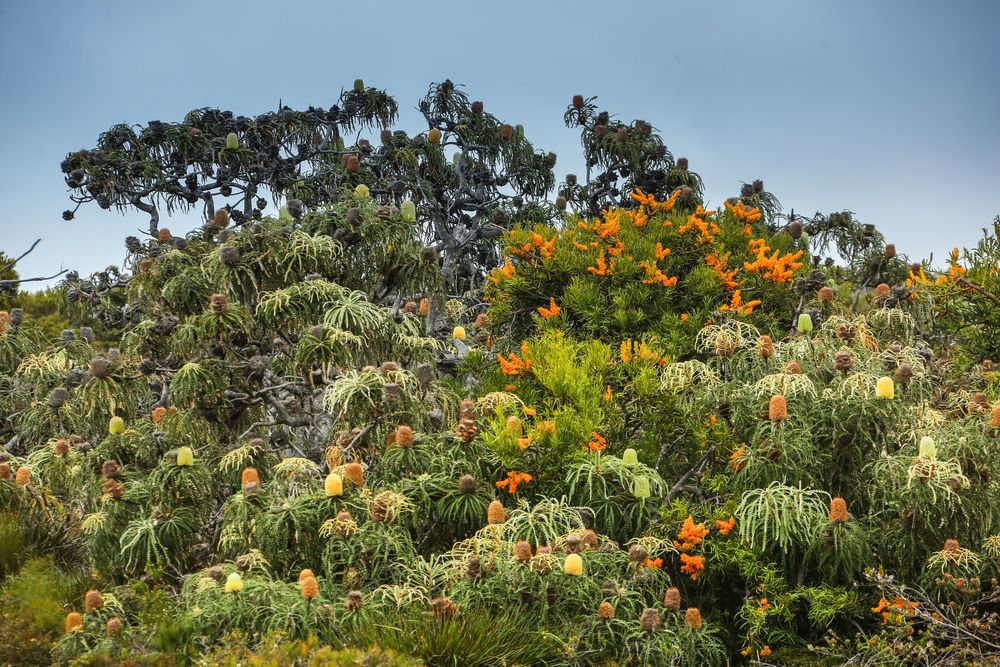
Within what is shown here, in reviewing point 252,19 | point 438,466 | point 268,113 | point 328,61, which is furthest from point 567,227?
point 252,19

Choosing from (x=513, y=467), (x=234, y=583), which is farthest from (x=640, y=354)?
(x=234, y=583)

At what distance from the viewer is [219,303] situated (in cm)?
733

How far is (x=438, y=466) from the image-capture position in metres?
6.80

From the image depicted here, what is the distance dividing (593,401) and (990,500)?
2.43m

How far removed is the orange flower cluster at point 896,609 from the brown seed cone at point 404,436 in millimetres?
2853

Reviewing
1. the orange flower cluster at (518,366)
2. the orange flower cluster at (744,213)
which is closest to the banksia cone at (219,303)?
the orange flower cluster at (518,366)

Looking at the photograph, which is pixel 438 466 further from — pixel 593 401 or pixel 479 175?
pixel 479 175

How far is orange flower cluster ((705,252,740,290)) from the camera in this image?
8.83 meters

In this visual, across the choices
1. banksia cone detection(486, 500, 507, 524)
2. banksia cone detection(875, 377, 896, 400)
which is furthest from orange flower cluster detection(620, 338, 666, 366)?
banksia cone detection(486, 500, 507, 524)

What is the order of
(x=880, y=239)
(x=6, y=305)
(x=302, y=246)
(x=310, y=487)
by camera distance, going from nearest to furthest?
1. (x=310, y=487)
2. (x=302, y=246)
3. (x=880, y=239)
4. (x=6, y=305)

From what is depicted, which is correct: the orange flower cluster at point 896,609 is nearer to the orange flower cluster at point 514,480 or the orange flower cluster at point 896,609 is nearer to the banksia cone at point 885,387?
the banksia cone at point 885,387

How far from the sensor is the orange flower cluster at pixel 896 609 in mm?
5579

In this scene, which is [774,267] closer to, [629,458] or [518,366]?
[518,366]

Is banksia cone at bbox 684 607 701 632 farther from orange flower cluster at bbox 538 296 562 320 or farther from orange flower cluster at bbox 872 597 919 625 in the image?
orange flower cluster at bbox 538 296 562 320
